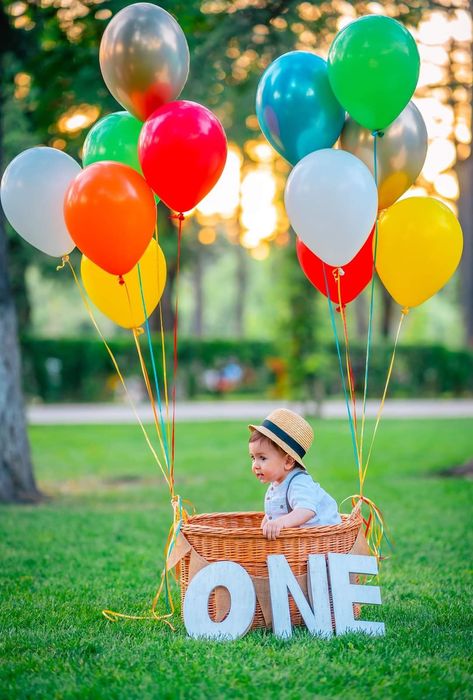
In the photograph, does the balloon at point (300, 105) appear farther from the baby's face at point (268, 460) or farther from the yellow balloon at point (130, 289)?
the baby's face at point (268, 460)

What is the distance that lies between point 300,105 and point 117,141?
39.7 inches

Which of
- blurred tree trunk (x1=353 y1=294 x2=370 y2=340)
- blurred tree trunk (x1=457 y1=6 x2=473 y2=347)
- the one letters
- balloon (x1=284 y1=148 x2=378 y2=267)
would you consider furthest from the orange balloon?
blurred tree trunk (x1=353 y1=294 x2=370 y2=340)

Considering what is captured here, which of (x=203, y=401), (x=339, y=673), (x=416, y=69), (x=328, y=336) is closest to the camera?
(x=339, y=673)

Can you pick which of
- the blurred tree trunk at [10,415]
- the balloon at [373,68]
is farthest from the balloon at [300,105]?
the blurred tree trunk at [10,415]

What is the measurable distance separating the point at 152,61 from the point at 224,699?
2.91 metres

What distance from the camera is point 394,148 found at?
418 centimetres

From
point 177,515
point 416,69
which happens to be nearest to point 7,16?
point 416,69

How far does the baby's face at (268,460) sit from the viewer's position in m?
4.00

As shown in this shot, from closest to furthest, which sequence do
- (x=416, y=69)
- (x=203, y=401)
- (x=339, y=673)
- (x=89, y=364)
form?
1. (x=339, y=673)
2. (x=416, y=69)
3. (x=89, y=364)
4. (x=203, y=401)

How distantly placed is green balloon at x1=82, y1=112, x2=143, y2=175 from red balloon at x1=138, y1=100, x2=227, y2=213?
1.12ft

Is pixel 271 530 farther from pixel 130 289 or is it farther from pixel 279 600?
pixel 130 289

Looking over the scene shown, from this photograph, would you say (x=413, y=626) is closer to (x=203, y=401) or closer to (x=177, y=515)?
(x=177, y=515)

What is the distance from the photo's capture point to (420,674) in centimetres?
318

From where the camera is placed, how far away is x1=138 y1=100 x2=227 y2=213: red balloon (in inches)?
152
